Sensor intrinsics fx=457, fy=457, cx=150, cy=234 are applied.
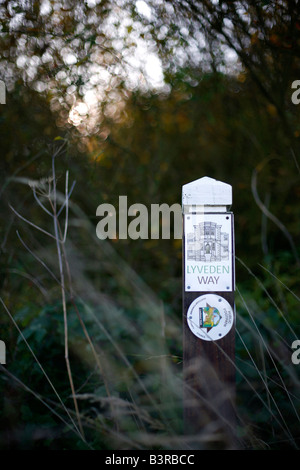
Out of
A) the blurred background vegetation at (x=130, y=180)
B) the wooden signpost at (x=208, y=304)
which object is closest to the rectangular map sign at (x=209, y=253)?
the wooden signpost at (x=208, y=304)

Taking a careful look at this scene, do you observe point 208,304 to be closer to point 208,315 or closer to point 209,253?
point 208,315

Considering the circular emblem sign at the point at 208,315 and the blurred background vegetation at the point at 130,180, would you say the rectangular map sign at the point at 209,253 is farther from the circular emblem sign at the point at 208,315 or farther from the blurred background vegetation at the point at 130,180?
the blurred background vegetation at the point at 130,180

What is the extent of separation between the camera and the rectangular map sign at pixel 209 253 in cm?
188

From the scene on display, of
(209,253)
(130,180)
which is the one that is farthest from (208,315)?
(130,180)

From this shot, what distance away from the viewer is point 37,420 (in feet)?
8.63

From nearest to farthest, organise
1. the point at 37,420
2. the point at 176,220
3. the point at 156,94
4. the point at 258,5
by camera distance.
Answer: the point at 37,420 → the point at 258,5 → the point at 156,94 → the point at 176,220

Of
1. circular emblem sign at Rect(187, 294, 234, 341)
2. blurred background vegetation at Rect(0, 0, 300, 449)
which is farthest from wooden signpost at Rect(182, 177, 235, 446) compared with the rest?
blurred background vegetation at Rect(0, 0, 300, 449)

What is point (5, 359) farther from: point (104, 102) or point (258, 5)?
point (258, 5)

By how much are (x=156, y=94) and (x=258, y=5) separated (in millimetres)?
1086

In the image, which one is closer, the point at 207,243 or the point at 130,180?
the point at 207,243

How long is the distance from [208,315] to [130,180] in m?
2.62

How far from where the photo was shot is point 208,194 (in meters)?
1.90

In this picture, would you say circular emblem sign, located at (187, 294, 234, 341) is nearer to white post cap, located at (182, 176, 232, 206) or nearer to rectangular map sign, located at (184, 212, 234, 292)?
rectangular map sign, located at (184, 212, 234, 292)

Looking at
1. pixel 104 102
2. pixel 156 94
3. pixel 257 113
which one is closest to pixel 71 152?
pixel 104 102
